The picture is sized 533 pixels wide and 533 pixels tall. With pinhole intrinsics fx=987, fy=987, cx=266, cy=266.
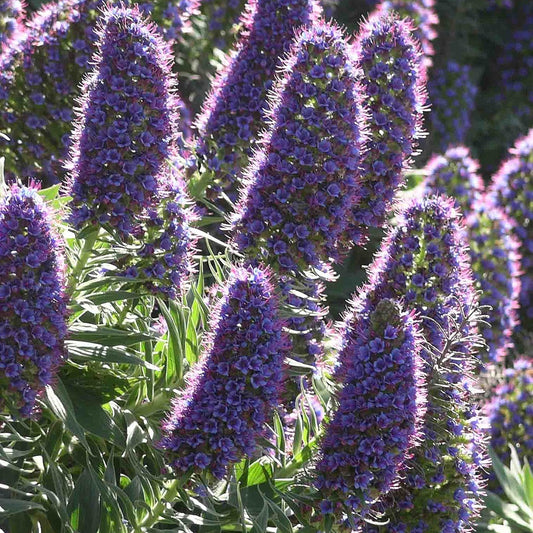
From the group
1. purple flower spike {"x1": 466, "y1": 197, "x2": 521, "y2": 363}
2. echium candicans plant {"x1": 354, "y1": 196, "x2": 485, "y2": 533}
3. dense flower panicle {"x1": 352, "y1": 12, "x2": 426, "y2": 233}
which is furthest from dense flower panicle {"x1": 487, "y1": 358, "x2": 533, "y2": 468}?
dense flower panicle {"x1": 352, "y1": 12, "x2": 426, "y2": 233}

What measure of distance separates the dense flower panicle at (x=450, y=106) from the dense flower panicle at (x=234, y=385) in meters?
6.93

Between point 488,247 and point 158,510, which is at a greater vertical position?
point 488,247

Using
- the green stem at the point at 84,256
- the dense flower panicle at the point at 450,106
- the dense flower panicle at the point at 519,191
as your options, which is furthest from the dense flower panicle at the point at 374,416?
the dense flower panicle at the point at 450,106

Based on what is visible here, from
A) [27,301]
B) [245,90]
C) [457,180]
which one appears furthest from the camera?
[457,180]

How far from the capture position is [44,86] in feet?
14.6

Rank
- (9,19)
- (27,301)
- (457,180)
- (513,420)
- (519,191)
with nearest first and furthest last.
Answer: (27,301), (9,19), (513,420), (457,180), (519,191)

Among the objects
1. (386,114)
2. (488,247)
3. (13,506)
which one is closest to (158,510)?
(13,506)

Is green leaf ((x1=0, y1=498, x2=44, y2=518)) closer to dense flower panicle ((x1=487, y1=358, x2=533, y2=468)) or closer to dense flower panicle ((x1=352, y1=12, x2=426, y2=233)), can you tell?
dense flower panicle ((x1=352, y1=12, x2=426, y2=233))

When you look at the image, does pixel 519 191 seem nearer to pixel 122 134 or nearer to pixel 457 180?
pixel 457 180

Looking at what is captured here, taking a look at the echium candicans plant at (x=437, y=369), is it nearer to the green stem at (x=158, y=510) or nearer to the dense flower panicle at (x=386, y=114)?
the dense flower panicle at (x=386, y=114)

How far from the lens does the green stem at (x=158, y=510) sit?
9.92 feet

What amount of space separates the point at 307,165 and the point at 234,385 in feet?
2.83

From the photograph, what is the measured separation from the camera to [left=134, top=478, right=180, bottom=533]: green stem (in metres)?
3.02

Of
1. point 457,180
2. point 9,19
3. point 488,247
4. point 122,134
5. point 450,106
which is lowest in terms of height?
point 122,134
